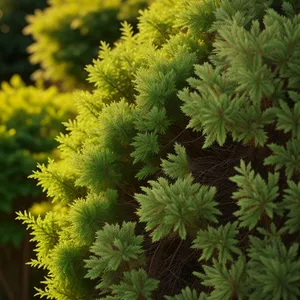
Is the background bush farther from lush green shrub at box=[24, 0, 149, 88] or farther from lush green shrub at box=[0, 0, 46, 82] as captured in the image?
lush green shrub at box=[0, 0, 46, 82]

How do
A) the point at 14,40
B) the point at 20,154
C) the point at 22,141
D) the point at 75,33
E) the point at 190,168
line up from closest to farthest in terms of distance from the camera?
the point at 190,168 → the point at 20,154 → the point at 22,141 → the point at 75,33 → the point at 14,40

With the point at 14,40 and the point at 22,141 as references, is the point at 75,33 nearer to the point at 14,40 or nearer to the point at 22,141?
the point at 22,141

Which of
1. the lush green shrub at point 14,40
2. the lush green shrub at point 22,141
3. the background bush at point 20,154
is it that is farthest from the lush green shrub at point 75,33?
the lush green shrub at point 14,40

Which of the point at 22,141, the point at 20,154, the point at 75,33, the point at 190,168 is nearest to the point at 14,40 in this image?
the point at 75,33

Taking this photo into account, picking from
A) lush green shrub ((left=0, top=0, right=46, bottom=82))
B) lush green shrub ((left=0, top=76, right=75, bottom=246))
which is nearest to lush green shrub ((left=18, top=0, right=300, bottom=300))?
lush green shrub ((left=0, top=76, right=75, bottom=246))

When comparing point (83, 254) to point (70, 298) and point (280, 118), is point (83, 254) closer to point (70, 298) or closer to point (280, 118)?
point (70, 298)

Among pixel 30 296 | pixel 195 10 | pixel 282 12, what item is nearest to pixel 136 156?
pixel 195 10
